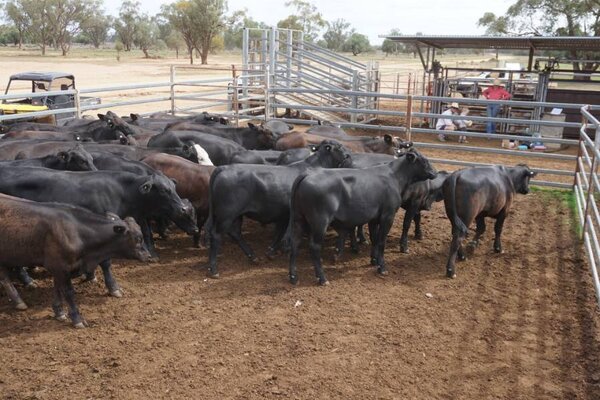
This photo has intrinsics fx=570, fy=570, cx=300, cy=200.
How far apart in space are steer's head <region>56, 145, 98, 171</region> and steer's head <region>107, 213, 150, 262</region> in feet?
6.25

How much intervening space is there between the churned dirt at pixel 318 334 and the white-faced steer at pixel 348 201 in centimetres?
44

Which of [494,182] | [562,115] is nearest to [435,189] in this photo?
[494,182]

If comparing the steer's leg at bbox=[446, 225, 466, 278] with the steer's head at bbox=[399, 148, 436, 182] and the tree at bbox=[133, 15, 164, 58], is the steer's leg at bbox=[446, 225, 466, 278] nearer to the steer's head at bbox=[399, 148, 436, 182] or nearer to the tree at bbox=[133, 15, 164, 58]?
the steer's head at bbox=[399, 148, 436, 182]

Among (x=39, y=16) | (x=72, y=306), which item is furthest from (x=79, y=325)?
(x=39, y=16)

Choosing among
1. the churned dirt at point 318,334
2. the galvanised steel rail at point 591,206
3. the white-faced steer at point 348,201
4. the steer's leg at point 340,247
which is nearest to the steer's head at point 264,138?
the churned dirt at point 318,334

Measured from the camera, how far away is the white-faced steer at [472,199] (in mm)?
6594

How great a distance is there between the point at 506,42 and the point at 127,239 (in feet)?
50.9

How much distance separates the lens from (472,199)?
661 cm

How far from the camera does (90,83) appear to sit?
32969 millimetres

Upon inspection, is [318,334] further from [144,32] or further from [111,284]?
[144,32]

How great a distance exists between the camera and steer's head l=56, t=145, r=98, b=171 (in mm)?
6980

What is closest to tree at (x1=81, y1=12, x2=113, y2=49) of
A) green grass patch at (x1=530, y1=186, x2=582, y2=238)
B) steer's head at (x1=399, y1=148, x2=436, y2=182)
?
green grass patch at (x1=530, y1=186, x2=582, y2=238)

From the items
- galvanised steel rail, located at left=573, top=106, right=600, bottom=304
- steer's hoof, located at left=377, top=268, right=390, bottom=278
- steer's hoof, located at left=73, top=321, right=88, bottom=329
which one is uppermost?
galvanised steel rail, located at left=573, top=106, right=600, bottom=304

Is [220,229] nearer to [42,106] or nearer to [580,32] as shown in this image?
[42,106]
